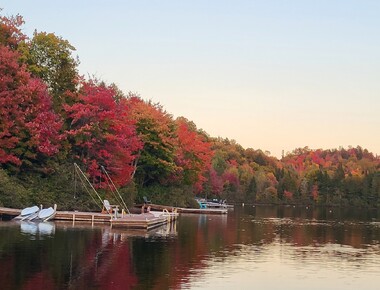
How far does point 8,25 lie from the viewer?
5141 cm

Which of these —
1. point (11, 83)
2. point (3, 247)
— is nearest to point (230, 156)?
point (11, 83)

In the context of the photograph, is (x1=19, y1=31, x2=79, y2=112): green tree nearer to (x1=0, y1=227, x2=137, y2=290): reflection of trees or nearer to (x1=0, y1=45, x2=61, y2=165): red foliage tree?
(x1=0, y1=45, x2=61, y2=165): red foliage tree

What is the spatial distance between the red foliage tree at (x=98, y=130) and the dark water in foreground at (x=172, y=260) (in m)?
10.4

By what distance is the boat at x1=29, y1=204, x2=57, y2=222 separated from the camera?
1695 inches

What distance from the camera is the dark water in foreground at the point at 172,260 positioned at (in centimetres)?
2217

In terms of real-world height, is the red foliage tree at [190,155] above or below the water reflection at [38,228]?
above

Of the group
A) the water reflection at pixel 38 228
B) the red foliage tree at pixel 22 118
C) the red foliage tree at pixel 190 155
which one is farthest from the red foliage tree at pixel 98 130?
the red foliage tree at pixel 190 155

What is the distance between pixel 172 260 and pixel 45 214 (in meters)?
18.1

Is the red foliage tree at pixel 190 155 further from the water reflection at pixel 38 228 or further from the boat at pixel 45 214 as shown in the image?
the water reflection at pixel 38 228

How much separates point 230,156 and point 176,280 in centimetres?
14053

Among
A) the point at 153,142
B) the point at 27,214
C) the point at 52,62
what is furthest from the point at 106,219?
the point at 153,142

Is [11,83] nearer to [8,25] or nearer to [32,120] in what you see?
[32,120]

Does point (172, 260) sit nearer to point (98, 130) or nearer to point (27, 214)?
point (27, 214)

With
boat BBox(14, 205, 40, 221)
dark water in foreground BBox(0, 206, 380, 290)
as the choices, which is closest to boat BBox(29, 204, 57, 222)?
boat BBox(14, 205, 40, 221)
